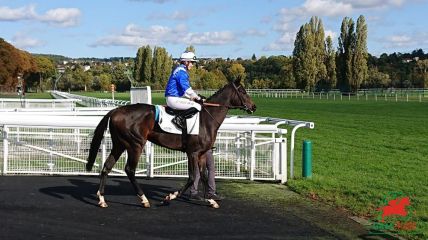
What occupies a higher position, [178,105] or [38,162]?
[178,105]

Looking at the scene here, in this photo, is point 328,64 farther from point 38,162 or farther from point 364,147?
point 38,162

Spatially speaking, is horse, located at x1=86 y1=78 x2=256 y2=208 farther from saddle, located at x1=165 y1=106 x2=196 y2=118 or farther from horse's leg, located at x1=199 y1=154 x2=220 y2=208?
saddle, located at x1=165 y1=106 x2=196 y2=118

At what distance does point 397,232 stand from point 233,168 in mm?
4539

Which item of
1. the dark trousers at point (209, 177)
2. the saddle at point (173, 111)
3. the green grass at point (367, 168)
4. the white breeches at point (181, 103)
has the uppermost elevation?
the white breeches at point (181, 103)

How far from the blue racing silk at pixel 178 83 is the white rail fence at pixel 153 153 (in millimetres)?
2085

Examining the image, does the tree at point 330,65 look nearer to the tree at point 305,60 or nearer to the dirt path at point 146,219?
the tree at point 305,60

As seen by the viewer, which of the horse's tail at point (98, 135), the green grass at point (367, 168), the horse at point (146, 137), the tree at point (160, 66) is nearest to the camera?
the horse at point (146, 137)

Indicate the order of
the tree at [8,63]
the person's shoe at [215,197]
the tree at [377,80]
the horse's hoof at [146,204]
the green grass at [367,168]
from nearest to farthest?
the horse's hoof at [146,204]
the person's shoe at [215,197]
the green grass at [367,168]
the tree at [8,63]
the tree at [377,80]

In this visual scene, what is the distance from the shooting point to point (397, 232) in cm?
651

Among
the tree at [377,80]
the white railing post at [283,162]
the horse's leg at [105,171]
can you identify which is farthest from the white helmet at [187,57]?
the tree at [377,80]

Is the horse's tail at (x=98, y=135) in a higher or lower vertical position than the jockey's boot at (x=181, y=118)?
lower

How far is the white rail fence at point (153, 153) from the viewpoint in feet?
33.2

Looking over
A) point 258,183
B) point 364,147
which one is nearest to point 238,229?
point 258,183

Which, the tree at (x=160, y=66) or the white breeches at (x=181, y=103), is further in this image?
the tree at (x=160, y=66)
